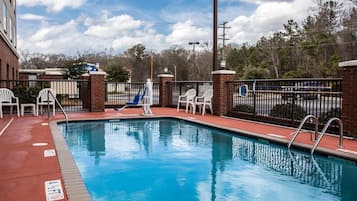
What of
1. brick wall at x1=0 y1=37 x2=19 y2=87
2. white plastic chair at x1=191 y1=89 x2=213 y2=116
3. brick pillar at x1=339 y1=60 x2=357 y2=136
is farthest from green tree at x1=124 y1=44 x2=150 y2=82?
brick pillar at x1=339 y1=60 x2=357 y2=136

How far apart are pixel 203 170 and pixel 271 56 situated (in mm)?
32504

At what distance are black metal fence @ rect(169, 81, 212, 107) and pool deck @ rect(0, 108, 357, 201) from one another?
297cm

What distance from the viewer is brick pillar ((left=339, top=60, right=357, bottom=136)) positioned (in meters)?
6.08

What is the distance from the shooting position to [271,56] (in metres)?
35.3

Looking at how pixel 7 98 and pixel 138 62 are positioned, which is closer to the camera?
pixel 7 98

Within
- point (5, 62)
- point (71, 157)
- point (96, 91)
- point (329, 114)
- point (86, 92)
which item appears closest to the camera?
point (71, 157)

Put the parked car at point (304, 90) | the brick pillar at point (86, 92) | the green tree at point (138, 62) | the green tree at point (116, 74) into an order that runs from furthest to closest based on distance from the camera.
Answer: the green tree at point (138, 62) → the green tree at point (116, 74) → the brick pillar at point (86, 92) → the parked car at point (304, 90)

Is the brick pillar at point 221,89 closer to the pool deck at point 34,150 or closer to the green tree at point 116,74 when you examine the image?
the pool deck at point 34,150

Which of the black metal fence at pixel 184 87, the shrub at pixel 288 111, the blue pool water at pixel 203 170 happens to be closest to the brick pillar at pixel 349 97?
the shrub at pixel 288 111

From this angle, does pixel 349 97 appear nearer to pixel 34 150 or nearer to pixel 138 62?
pixel 34 150

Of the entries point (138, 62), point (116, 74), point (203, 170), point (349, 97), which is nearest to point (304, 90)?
point (349, 97)

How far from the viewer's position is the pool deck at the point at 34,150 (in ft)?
11.0

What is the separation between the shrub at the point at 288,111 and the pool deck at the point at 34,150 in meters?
0.35

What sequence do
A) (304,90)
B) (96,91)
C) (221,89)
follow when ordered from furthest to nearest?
1. (96,91)
2. (221,89)
3. (304,90)
